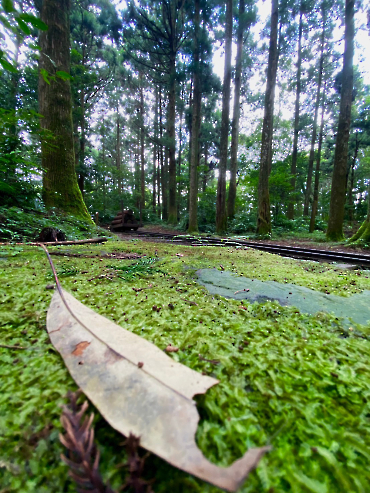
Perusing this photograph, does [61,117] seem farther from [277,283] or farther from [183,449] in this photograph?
[183,449]

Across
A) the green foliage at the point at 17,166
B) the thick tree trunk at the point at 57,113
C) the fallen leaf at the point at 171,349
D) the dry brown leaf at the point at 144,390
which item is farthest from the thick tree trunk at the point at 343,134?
the dry brown leaf at the point at 144,390

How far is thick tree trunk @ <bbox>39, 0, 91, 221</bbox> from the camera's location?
5.17m

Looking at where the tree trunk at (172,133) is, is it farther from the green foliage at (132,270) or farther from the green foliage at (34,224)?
the green foliage at (132,270)

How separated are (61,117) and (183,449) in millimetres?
6785

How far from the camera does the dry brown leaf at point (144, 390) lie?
0.35 metres

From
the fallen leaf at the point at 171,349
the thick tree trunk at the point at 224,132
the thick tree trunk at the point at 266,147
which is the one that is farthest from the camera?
the thick tree trunk at the point at 224,132

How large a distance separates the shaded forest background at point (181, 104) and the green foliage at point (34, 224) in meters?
0.14

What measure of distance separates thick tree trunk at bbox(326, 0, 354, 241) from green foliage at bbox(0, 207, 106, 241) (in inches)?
308

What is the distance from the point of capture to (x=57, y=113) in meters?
5.32

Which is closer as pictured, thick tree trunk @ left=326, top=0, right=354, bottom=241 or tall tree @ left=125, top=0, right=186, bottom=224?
thick tree trunk @ left=326, top=0, right=354, bottom=241

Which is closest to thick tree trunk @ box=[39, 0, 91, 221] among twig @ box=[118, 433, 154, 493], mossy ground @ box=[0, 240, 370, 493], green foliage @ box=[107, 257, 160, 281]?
green foliage @ box=[107, 257, 160, 281]

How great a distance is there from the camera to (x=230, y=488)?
0.99ft

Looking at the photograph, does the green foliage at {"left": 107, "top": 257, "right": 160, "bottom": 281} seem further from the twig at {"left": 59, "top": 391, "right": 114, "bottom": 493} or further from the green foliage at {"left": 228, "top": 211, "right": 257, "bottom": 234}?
the green foliage at {"left": 228, "top": 211, "right": 257, "bottom": 234}

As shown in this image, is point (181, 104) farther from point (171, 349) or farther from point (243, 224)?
point (171, 349)
